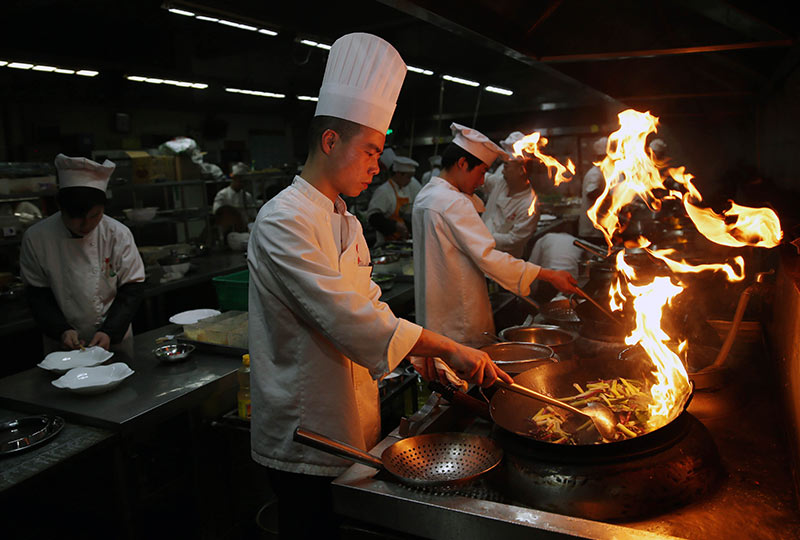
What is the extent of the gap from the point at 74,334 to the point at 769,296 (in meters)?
3.72

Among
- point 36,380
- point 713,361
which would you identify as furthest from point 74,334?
point 713,361

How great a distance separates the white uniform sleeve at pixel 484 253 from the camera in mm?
3133

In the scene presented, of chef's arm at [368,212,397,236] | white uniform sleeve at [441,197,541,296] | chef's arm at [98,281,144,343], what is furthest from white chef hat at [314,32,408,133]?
chef's arm at [368,212,397,236]

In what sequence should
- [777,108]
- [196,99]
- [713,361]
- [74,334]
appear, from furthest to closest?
[196,99] → [777,108] → [74,334] → [713,361]

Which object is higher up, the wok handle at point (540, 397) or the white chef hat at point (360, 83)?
the white chef hat at point (360, 83)

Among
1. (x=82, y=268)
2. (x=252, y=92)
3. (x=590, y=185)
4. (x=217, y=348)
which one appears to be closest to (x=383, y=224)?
(x=590, y=185)

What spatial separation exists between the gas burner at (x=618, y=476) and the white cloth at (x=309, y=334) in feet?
1.59

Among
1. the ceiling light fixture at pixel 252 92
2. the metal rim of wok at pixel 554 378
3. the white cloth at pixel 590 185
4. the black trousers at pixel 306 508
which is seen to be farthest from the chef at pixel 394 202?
the black trousers at pixel 306 508

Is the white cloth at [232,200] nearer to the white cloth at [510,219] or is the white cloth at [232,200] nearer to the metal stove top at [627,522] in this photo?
the white cloth at [510,219]

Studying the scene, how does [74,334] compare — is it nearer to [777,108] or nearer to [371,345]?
[371,345]

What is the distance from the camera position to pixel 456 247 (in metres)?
3.36

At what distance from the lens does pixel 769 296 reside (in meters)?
2.78

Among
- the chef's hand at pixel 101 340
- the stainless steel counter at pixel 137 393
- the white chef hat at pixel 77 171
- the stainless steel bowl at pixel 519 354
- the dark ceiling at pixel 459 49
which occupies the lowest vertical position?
the stainless steel counter at pixel 137 393

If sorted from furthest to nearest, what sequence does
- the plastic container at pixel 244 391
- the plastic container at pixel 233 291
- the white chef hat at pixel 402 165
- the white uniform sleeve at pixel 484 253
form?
the white chef hat at pixel 402 165 < the plastic container at pixel 233 291 < the white uniform sleeve at pixel 484 253 < the plastic container at pixel 244 391
